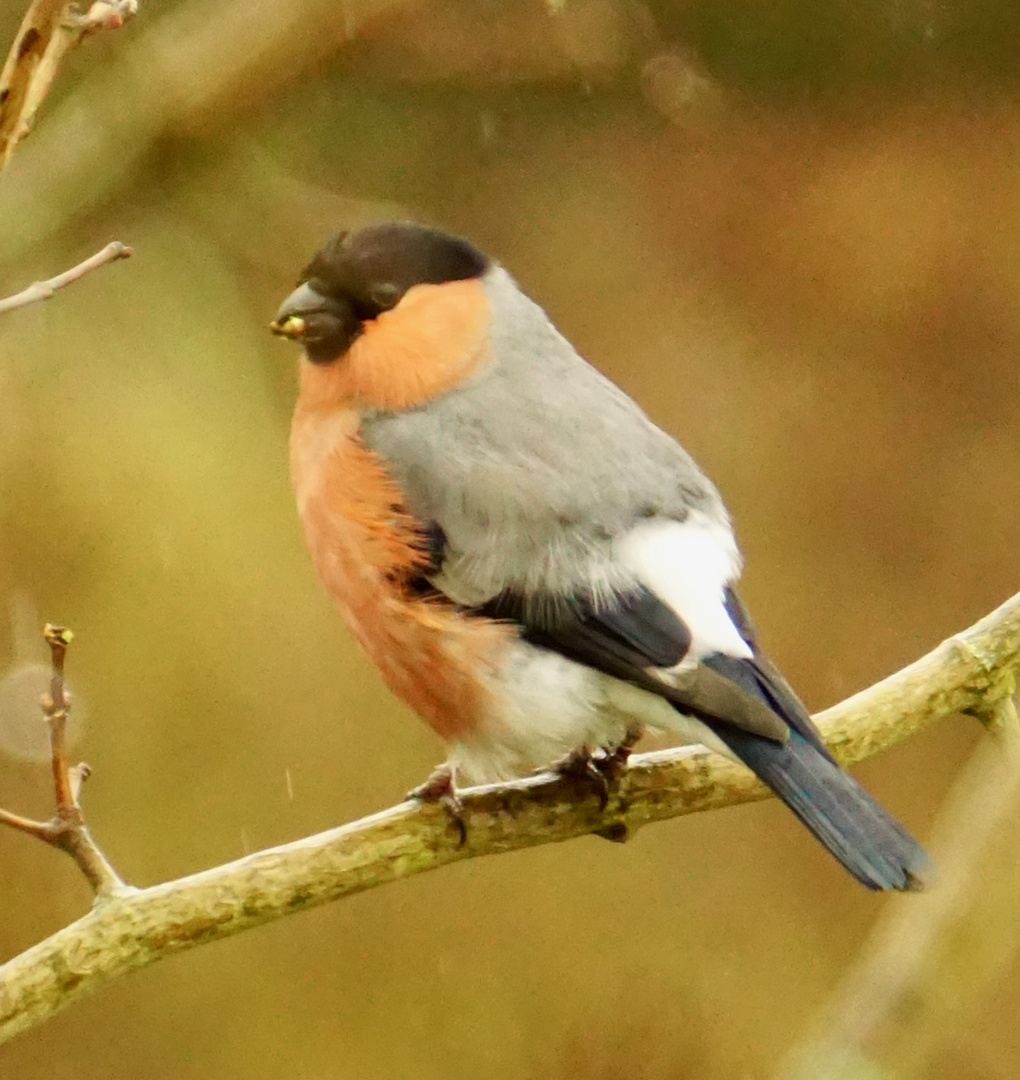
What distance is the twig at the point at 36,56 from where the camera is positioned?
3.45 feet

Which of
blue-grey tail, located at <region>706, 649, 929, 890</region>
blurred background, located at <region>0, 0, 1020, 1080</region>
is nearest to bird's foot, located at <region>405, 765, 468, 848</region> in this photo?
blue-grey tail, located at <region>706, 649, 929, 890</region>

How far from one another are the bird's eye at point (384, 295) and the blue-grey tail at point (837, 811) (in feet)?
1.97

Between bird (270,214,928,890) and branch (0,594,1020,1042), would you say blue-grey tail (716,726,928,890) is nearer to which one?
bird (270,214,928,890)

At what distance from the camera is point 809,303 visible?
354 centimetres

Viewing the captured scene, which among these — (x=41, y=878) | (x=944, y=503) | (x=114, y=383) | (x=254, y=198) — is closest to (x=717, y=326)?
(x=944, y=503)

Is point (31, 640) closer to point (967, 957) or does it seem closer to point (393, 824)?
point (393, 824)

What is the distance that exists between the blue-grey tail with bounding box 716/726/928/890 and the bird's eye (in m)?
0.60

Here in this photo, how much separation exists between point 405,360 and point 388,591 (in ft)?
0.86

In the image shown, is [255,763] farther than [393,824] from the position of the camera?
Yes

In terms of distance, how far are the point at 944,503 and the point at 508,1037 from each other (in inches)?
56.6

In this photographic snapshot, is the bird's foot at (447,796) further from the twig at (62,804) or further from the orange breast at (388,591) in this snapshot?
the twig at (62,804)

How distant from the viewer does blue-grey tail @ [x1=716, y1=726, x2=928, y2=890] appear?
1.47 meters

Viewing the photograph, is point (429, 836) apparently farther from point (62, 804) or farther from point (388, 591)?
point (62, 804)

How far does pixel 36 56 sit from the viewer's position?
1067 mm
